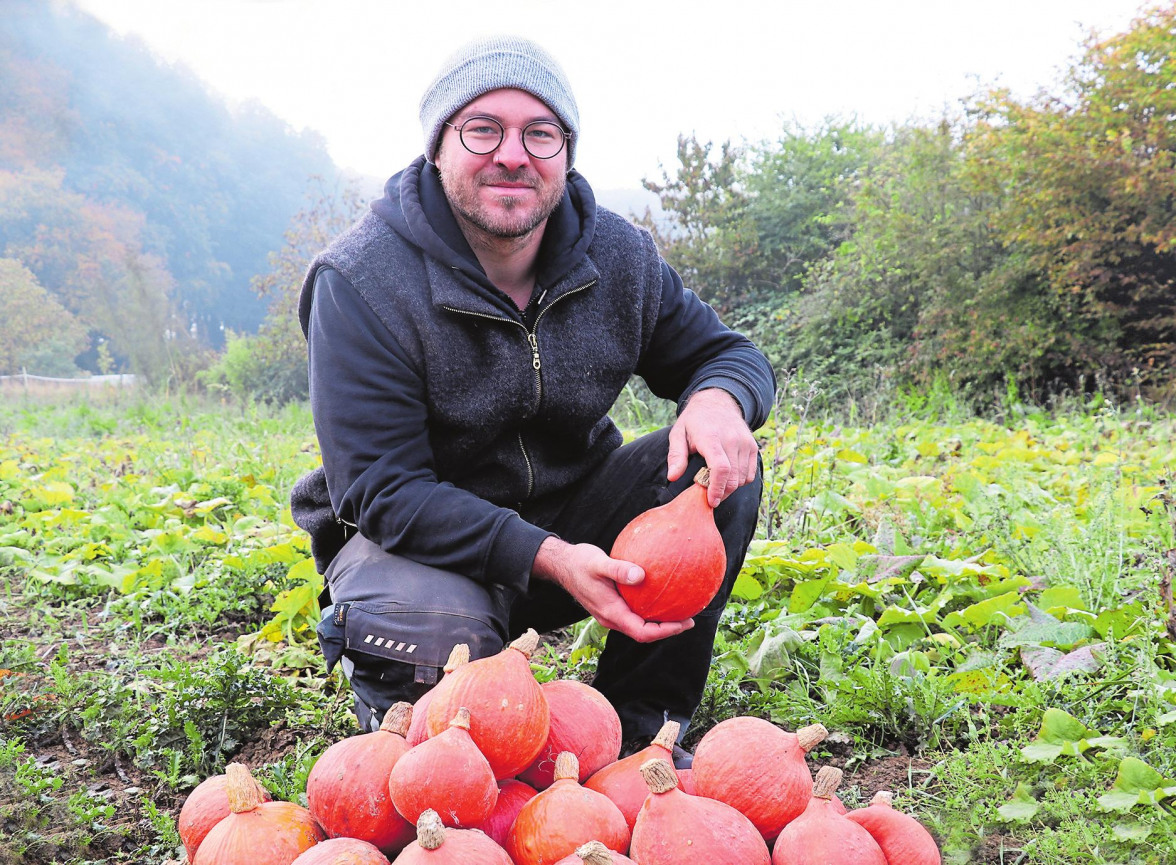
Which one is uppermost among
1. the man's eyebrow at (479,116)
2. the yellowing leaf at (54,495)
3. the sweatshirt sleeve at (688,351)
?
the man's eyebrow at (479,116)

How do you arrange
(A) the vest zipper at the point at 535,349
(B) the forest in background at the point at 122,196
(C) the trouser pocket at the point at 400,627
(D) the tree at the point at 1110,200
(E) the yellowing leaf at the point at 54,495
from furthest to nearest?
(B) the forest in background at the point at 122,196 < (D) the tree at the point at 1110,200 < (E) the yellowing leaf at the point at 54,495 < (A) the vest zipper at the point at 535,349 < (C) the trouser pocket at the point at 400,627

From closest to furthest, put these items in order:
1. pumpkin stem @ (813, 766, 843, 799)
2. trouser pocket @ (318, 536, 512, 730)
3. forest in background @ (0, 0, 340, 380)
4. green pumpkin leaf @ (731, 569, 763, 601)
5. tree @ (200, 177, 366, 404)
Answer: pumpkin stem @ (813, 766, 843, 799) → trouser pocket @ (318, 536, 512, 730) → green pumpkin leaf @ (731, 569, 763, 601) → tree @ (200, 177, 366, 404) → forest in background @ (0, 0, 340, 380)

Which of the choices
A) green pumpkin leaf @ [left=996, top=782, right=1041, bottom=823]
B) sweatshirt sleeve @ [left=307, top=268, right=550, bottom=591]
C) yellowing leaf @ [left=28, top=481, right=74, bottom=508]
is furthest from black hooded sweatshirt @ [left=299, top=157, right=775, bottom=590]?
yellowing leaf @ [left=28, top=481, right=74, bottom=508]

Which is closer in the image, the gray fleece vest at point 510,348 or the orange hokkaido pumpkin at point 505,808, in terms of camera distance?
the orange hokkaido pumpkin at point 505,808

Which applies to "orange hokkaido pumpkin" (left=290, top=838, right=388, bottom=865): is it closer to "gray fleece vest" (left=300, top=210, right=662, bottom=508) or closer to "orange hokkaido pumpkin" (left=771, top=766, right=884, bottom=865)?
"orange hokkaido pumpkin" (left=771, top=766, right=884, bottom=865)

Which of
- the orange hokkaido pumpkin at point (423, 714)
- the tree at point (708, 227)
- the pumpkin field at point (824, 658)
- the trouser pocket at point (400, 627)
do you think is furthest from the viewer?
the tree at point (708, 227)

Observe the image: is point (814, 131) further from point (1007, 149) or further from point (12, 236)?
point (12, 236)

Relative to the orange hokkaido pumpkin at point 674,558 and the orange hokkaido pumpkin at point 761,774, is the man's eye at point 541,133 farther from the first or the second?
the orange hokkaido pumpkin at point 761,774

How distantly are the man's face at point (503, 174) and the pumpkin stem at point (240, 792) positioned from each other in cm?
156

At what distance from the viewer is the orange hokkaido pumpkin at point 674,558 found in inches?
75.5

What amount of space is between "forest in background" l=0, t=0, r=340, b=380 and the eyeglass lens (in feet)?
96.0

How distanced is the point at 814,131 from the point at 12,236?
36.4 metres

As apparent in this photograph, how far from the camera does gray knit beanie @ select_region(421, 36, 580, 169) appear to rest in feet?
7.79

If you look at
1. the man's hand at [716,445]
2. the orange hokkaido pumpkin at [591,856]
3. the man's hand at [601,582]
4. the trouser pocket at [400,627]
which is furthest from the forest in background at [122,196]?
the orange hokkaido pumpkin at [591,856]
